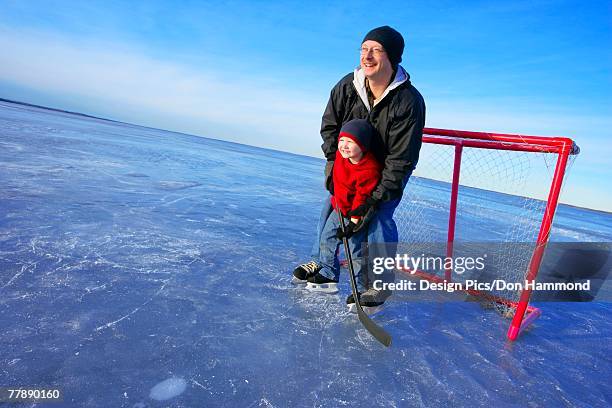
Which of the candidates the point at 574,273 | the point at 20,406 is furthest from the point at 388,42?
the point at 574,273

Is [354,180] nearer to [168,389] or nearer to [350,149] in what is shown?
[350,149]

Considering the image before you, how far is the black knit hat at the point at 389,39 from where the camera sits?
1.86 meters

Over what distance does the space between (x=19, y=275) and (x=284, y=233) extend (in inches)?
87.6

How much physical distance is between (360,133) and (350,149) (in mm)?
101

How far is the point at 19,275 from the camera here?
1.83m

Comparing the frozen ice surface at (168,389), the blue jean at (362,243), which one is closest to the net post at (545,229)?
the blue jean at (362,243)

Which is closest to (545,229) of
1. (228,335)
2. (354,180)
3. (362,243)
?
(362,243)

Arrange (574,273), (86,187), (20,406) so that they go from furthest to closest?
(86,187), (574,273), (20,406)

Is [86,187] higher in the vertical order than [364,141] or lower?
lower

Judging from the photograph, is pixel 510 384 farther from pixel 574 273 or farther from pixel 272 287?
pixel 574 273

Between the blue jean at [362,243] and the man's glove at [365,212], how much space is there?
0.07 meters

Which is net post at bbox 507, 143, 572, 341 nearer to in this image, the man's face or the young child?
the young child

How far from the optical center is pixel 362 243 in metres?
2.12

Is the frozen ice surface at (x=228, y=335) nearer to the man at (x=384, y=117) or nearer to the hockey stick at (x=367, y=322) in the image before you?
the hockey stick at (x=367, y=322)
